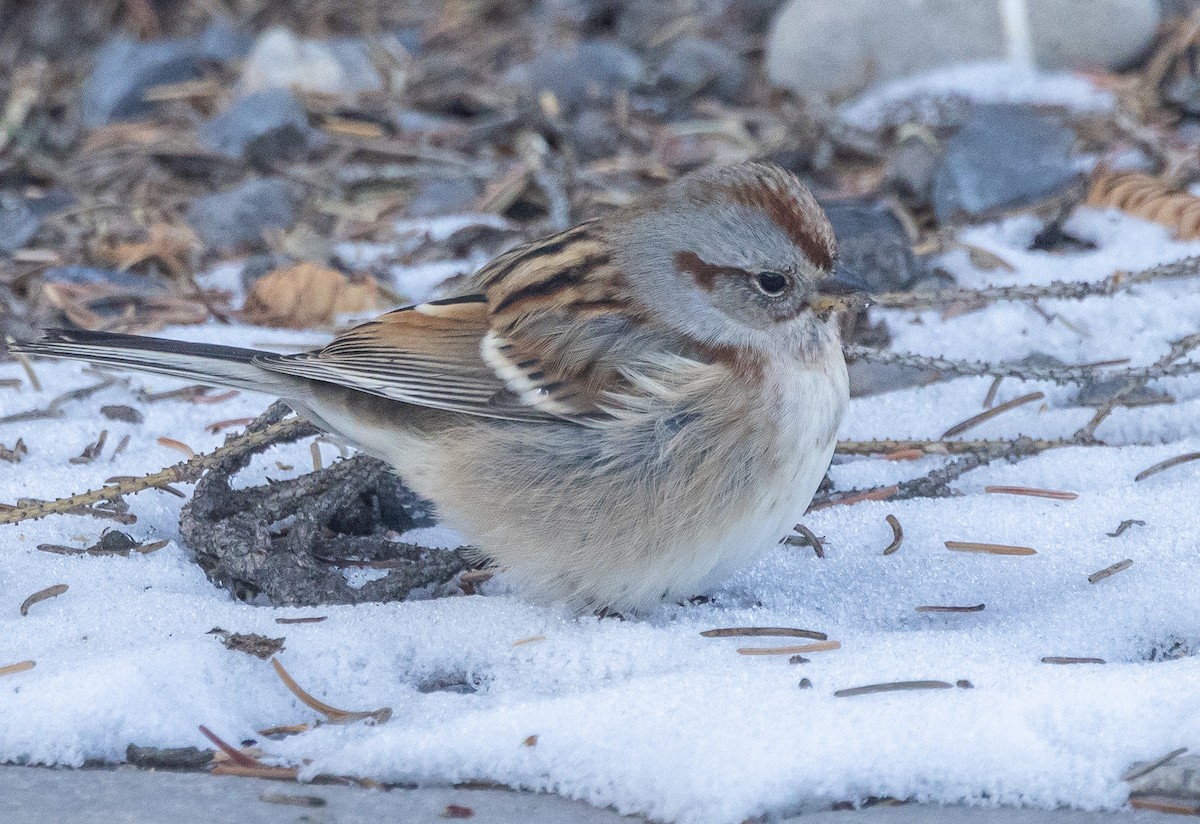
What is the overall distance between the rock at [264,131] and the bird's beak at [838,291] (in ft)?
12.1

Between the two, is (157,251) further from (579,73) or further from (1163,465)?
(1163,465)

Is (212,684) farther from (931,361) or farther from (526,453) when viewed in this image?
(931,361)

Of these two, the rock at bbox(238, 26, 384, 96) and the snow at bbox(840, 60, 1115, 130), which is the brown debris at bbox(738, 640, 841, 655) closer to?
the snow at bbox(840, 60, 1115, 130)

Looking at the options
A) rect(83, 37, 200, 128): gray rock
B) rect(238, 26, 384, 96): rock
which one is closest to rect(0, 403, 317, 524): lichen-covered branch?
rect(238, 26, 384, 96): rock

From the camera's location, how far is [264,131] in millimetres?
6215

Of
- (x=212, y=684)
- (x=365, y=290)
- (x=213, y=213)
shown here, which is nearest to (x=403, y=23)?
(x=213, y=213)

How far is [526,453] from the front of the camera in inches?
125

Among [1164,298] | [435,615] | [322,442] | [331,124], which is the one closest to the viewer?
[435,615]

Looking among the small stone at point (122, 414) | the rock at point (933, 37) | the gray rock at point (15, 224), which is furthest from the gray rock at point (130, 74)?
the small stone at point (122, 414)

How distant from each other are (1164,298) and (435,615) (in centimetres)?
286

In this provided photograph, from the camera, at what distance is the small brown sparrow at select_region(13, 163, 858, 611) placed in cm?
304

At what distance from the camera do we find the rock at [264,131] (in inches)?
245

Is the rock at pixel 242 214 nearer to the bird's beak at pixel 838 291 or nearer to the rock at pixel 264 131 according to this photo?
the rock at pixel 264 131

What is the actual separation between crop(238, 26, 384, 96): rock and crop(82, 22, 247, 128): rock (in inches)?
15.6
